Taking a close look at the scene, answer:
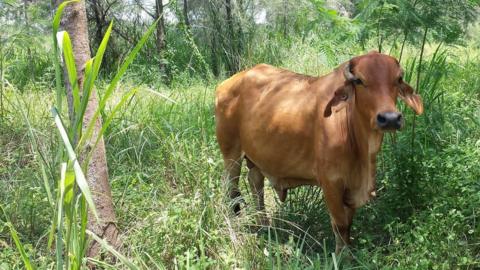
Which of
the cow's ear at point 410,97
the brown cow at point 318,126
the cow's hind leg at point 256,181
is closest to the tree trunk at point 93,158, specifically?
the brown cow at point 318,126

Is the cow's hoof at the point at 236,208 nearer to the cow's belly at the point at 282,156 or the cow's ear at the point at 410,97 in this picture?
the cow's belly at the point at 282,156

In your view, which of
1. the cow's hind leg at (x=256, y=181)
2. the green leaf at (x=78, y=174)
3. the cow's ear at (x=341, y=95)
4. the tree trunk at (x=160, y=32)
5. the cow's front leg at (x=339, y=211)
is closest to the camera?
the green leaf at (x=78, y=174)

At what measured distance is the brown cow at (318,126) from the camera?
9.61 ft

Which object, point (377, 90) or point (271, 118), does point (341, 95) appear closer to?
point (377, 90)

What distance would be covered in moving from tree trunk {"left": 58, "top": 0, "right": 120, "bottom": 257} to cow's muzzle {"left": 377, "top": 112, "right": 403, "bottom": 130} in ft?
5.05

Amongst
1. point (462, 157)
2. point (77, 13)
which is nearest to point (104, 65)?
point (77, 13)

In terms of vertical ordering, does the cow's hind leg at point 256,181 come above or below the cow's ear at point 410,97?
below

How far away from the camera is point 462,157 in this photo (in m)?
3.36

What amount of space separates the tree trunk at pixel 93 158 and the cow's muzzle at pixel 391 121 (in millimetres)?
1540

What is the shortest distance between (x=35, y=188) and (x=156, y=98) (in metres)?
2.50

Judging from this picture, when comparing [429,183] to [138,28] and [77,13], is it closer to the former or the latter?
[77,13]

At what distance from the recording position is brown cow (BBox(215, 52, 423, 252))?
2.93 metres

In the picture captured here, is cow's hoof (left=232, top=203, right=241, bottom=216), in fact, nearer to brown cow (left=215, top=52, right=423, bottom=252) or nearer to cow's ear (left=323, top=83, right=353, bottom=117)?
brown cow (left=215, top=52, right=423, bottom=252)

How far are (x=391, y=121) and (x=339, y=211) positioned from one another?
816 mm
